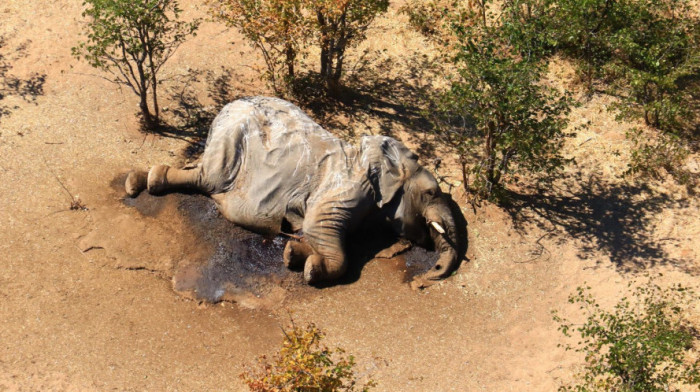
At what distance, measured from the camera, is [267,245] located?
17672 millimetres

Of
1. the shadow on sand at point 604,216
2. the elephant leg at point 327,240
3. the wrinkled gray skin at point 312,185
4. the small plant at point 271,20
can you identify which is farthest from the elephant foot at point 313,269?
the small plant at point 271,20

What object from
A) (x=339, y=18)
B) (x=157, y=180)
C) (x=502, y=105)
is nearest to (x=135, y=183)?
(x=157, y=180)

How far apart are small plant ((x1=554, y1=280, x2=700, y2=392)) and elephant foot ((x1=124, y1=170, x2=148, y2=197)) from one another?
10616 millimetres

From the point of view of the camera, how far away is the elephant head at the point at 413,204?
57.1 ft

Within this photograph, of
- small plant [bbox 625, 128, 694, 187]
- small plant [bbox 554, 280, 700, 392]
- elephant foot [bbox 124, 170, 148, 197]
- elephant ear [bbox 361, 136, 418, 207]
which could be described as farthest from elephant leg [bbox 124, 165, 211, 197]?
small plant [bbox 625, 128, 694, 187]

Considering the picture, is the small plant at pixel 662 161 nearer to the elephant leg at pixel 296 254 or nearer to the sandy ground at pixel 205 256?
the sandy ground at pixel 205 256

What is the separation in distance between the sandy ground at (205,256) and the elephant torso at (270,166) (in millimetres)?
1358

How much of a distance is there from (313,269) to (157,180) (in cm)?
489

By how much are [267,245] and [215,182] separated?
6.74 feet

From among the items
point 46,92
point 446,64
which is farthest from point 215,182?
point 446,64

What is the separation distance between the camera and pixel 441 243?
17.5 meters

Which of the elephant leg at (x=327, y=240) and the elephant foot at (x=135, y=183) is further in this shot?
the elephant foot at (x=135, y=183)

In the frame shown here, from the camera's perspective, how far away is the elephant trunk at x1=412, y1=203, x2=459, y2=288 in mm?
17172

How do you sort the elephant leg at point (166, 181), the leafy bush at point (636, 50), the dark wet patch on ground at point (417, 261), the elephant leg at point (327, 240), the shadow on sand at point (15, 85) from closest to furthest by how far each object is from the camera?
the elephant leg at point (327, 240) → the dark wet patch on ground at point (417, 261) → the elephant leg at point (166, 181) → the shadow on sand at point (15, 85) → the leafy bush at point (636, 50)
